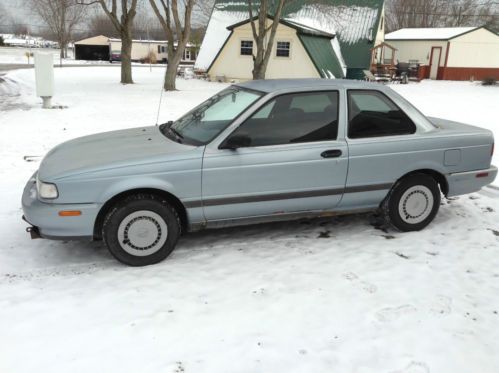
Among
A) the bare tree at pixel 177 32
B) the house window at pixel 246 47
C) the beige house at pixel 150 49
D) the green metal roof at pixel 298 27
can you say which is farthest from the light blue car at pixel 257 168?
the beige house at pixel 150 49

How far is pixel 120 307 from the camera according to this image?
374 cm

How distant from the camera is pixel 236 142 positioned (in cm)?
441

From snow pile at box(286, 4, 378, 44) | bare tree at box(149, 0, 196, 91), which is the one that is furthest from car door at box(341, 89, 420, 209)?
snow pile at box(286, 4, 378, 44)

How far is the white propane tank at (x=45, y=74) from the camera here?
13.3 metres

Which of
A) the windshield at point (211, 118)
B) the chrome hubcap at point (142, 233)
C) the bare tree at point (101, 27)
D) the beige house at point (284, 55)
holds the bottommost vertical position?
the chrome hubcap at point (142, 233)

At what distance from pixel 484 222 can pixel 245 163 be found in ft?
10.2

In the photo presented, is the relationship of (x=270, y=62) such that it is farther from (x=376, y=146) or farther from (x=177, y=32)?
(x=376, y=146)

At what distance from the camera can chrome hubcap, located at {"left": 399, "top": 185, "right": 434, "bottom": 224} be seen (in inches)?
204

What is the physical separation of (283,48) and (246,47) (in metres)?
2.19

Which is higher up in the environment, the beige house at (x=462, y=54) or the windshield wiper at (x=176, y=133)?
the beige house at (x=462, y=54)

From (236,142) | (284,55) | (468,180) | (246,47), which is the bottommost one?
(468,180)

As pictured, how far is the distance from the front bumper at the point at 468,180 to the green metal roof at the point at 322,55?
21640mm

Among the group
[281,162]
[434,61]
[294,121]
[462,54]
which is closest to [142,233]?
[281,162]

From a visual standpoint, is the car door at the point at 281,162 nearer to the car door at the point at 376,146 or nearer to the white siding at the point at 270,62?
the car door at the point at 376,146
